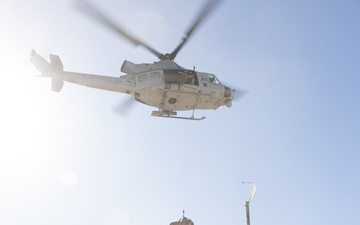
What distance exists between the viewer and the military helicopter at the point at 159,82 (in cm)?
2233

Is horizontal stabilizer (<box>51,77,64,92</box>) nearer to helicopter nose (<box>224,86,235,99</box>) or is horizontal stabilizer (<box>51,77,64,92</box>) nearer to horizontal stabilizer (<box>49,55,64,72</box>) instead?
horizontal stabilizer (<box>49,55,64,72</box>)

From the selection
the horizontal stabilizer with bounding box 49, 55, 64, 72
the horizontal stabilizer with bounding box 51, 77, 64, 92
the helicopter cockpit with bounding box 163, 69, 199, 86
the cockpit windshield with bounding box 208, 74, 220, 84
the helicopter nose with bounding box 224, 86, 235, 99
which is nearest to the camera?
the horizontal stabilizer with bounding box 51, 77, 64, 92

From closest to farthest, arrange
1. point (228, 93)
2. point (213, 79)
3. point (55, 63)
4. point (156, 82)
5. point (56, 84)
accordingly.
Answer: point (56, 84) → point (55, 63) → point (156, 82) → point (213, 79) → point (228, 93)

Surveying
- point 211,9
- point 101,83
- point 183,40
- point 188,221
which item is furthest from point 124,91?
point 188,221

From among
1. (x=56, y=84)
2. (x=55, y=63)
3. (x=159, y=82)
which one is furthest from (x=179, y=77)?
(x=55, y=63)

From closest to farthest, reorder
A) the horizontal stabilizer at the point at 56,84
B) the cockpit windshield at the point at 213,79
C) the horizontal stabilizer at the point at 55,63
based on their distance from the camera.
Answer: the horizontal stabilizer at the point at 56,84 < the horizontal stabilizer at the point at 55,63 < the cockpit windshield at the point at 213,79

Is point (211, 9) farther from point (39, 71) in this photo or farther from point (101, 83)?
point (39, 71)

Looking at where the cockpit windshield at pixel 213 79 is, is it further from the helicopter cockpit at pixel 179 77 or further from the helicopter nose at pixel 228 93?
the helicopter cockpit at pixel 179 77

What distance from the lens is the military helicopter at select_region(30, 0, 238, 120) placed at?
22.3m

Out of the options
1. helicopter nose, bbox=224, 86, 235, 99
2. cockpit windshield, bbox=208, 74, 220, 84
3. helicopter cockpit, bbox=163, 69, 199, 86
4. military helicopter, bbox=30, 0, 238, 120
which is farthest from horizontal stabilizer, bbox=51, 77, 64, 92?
helicopter nose, bbox=224, 86, 235, 99

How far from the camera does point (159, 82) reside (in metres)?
22.8

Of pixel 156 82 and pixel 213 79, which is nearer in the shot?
pixel 156 82

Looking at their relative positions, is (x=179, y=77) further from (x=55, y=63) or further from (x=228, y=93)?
(x=55, y=63)

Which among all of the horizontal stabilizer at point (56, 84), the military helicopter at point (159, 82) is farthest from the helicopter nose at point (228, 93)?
the horizontal stabilizer at point (56, 84)
